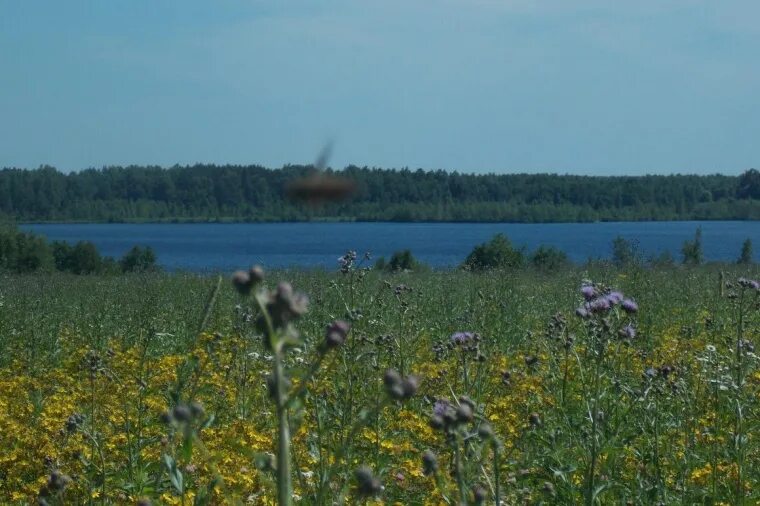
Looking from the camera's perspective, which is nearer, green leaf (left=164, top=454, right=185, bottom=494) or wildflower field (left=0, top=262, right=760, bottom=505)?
green leaf (left=164, top=454, right=185, bottom=494)

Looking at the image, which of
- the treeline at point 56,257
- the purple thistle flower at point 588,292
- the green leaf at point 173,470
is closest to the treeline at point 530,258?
the treeline at point 56,257

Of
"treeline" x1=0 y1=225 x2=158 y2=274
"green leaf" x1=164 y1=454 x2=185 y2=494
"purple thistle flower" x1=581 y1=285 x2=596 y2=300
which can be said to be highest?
"purple thistle flower" x1=581 y1=285 x2=596 y2=300

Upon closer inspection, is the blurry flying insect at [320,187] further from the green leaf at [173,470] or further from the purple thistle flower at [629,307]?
the purple thistle flower at [629,307]

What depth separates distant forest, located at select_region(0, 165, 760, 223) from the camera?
2.49 meters

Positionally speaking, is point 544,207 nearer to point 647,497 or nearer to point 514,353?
point 514,353

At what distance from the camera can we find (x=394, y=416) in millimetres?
5523

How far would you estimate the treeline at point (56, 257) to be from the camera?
23391mm

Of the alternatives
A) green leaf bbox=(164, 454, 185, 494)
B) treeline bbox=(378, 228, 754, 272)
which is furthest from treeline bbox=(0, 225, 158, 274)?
green leaf bbox=(164, 454, 185, 494)

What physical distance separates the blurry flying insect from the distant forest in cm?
1

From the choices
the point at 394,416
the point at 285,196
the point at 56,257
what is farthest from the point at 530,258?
Answer: the point at 285,196

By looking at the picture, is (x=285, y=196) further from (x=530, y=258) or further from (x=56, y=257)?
(x=56, y=257)

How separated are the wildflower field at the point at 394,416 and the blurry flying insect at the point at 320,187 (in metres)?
0.17

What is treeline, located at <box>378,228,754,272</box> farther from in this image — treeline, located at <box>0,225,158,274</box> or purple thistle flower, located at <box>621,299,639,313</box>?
purple thistle flower, located at <box>621,299,639,313</box>

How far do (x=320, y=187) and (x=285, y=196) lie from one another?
0.36ft
